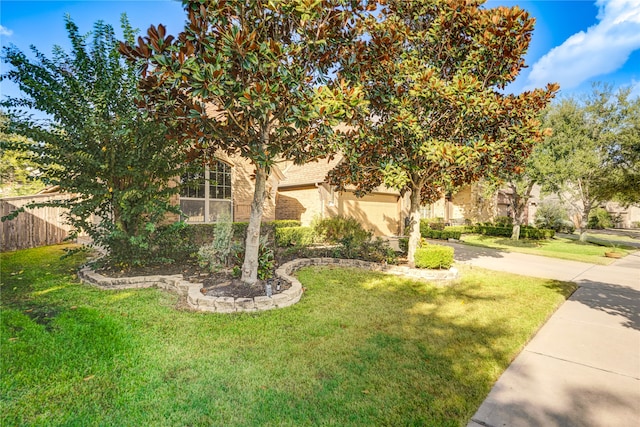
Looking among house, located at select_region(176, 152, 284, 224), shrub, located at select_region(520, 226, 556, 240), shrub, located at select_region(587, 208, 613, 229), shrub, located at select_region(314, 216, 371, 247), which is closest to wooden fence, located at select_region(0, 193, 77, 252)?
house, located at select_region(176, 152, 284, 224)

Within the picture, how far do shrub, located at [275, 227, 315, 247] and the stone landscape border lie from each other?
8.57 feet

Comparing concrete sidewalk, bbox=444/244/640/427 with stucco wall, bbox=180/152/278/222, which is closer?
concrete sidewalk, bbox=444/244/640/427

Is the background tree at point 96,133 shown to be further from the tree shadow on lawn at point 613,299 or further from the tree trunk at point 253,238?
the tree shadow on lawn at point 613,299

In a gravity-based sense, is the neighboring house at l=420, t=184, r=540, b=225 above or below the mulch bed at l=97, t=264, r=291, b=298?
above

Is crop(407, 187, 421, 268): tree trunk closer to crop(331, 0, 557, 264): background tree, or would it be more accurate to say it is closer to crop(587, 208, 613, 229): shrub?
crop(331, 0, 557, 264): background tree

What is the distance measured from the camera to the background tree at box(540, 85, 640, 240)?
16.9 metres

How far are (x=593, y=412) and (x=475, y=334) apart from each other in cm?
173

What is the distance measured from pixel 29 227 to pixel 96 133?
24.8 feet

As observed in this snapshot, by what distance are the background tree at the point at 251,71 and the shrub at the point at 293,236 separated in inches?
216

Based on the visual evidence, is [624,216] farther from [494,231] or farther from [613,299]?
[613,299]

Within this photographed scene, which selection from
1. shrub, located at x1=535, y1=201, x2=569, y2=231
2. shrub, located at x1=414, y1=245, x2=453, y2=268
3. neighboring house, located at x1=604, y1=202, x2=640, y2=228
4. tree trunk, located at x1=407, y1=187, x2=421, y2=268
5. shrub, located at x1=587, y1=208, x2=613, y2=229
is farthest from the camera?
neighboring house, located at x1=604, y1=202, x2=640, y2=228

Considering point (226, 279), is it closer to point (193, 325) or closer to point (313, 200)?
point (193, 325)

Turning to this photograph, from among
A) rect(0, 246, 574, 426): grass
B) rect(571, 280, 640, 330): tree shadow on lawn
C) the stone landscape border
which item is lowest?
rect(571, 280, 640, 330): tree shadow on lawn

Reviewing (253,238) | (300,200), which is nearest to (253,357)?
(253,238)
